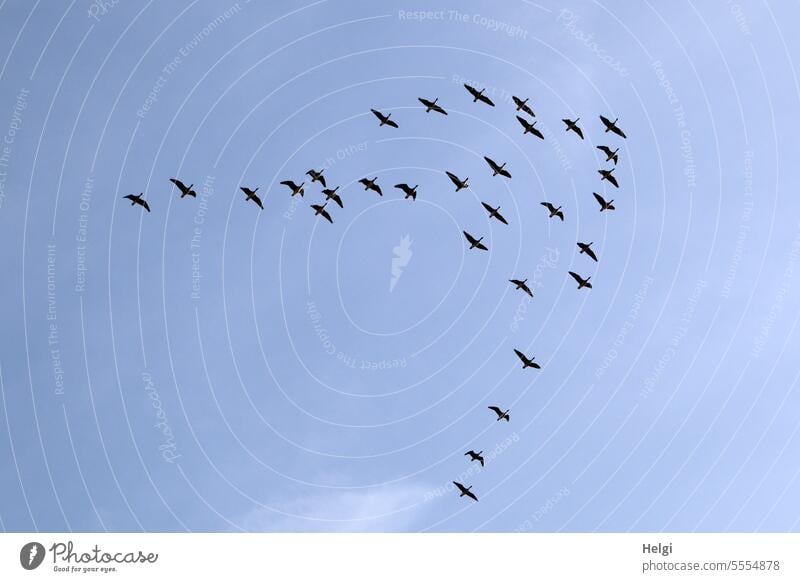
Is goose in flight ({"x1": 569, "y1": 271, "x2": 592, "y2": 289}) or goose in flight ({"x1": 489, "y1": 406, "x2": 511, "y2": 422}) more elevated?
goose in flight ({"x1": 569, "y1": 271, "x2": 592, "y2": 289})

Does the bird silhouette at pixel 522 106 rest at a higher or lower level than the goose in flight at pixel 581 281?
higher

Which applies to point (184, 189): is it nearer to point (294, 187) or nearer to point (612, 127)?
point (294, 187)

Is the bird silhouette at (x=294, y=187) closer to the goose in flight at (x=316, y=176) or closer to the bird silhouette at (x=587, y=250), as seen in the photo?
the goose in flight at (x=316, y=176)

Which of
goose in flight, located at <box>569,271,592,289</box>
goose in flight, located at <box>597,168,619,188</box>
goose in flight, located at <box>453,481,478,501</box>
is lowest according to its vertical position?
goose in flight, located at <box>453,481,478,501</box>

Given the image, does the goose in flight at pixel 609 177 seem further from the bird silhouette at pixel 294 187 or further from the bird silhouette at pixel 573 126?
the bird silhouette at pixel 294 187

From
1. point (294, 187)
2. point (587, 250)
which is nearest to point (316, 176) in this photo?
point (294, 187)

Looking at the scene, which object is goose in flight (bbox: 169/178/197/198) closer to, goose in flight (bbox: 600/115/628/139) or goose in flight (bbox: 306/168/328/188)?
goose in flight (bbox: 306/168/328/188)

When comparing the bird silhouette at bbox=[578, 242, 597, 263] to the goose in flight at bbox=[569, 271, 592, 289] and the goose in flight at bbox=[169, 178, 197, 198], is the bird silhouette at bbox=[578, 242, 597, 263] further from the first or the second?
the goose in flight at bbox=[169, 178, 197, 198]

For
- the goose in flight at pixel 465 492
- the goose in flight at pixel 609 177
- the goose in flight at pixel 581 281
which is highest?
the goose in flight at pixel 609 177
